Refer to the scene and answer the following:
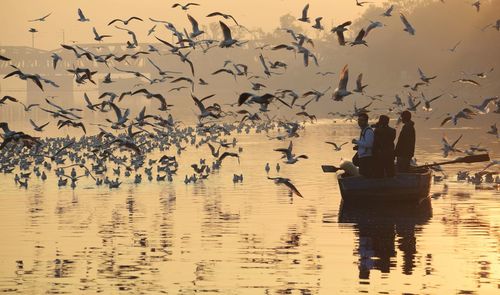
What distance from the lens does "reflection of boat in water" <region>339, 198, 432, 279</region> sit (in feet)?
90.1

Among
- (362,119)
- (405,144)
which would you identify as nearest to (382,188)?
(405,144)

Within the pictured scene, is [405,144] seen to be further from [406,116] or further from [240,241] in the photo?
[240,241]

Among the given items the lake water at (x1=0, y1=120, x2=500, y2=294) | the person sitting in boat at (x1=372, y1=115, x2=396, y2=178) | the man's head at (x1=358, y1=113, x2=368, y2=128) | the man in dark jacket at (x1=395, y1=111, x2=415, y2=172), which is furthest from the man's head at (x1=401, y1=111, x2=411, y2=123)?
the lake water at (x1=0, y1=120, x2=500, y2=294)

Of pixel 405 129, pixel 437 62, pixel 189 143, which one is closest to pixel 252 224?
pixel 405 129

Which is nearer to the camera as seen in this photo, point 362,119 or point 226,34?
point 362,119

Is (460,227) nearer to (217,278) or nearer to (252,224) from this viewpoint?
(252,224)

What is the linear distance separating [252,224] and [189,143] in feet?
156

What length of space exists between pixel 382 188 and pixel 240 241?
716 centimetres

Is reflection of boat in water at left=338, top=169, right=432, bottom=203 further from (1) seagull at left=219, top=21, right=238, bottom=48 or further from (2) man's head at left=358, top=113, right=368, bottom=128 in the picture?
(1) seagull at left=219, top=21, right=238, bottom=48

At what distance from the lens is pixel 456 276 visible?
84.4 feet

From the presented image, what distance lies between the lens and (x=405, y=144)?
38219 mm

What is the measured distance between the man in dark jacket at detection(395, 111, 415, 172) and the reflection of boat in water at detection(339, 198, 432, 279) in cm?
117

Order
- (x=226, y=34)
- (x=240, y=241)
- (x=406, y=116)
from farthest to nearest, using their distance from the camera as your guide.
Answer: (x=226, y=34), (x=406, y=116), (x=240, y=241)

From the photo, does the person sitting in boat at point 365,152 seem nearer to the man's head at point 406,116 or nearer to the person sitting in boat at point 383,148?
the person sitting in boat at point 383,148
